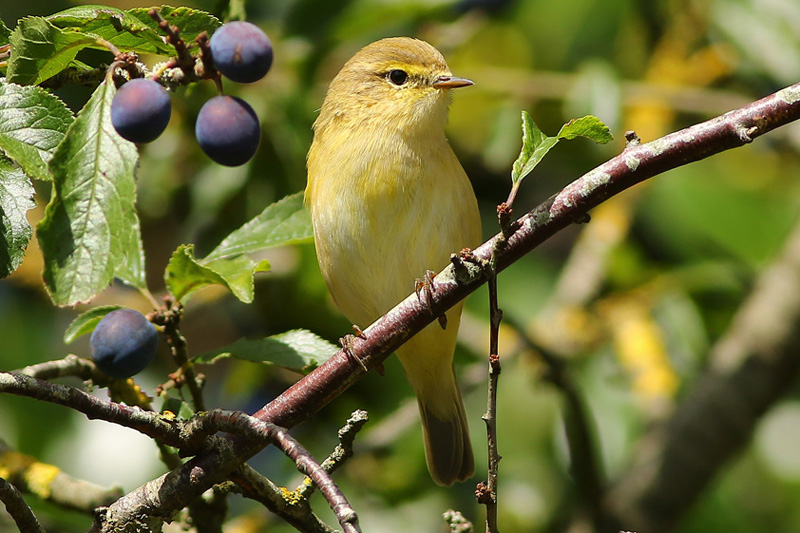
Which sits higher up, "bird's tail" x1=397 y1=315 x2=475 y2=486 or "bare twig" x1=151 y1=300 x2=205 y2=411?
"bird's tail" x1=397 y1=315 x2=475 y2=486

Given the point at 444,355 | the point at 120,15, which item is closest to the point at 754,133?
the point at 120,15

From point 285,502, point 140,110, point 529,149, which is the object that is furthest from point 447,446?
point 140,110

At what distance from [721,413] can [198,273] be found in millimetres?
2964

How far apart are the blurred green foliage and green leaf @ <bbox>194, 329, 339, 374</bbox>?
148 centimetres

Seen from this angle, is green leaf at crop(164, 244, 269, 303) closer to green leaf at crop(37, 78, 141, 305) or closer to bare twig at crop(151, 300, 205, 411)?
bare twig at crop(151, 300, 205, 411)

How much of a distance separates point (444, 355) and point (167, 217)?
6.64ft

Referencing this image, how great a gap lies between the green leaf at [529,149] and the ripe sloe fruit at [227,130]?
0.62 metres

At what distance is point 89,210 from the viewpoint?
6.36ft

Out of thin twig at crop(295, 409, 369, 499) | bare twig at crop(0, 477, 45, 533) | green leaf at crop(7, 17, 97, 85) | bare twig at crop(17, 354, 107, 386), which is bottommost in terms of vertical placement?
bare twig at crop(0, 477, 45, 533)

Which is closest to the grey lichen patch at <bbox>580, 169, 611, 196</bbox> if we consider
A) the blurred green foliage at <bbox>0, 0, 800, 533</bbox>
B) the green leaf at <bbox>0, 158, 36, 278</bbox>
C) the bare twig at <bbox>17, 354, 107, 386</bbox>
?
the green leaf at <bbox>0, 158, 36, 278</bbox>

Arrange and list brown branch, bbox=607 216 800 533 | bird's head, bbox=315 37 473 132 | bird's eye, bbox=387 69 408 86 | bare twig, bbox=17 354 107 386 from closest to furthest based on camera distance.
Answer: bare twig, bbox=17 354 107 386 < bird's head, bbox=315 37 473 132 < bird's eye, bbox=387 69 408 86 < brown branch, bbox=607 216 800 533

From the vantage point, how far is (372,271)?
11.5 ft

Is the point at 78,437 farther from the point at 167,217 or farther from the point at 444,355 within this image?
the point at 444,355

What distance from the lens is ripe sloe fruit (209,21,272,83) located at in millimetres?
1972
